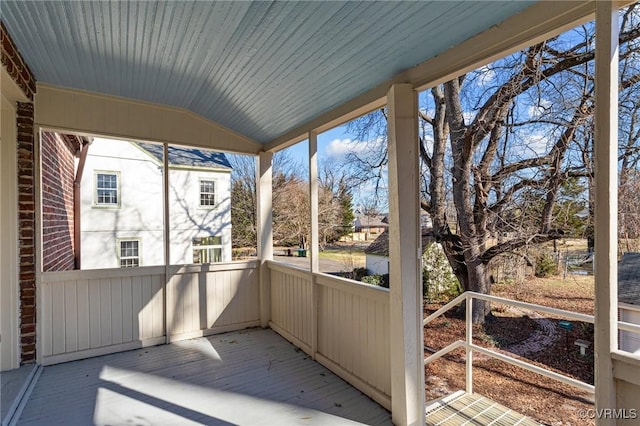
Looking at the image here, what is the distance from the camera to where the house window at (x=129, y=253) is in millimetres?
8039

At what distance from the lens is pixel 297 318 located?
3.68 meters

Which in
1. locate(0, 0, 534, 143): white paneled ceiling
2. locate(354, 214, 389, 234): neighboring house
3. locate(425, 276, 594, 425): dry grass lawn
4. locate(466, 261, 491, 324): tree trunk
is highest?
locate(0, 0, 534, 143): white paneled ceiling

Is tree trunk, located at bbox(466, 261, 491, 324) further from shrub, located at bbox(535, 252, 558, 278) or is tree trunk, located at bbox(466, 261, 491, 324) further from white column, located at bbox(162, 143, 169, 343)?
white column, located at bbox(162, 143, 169, 343)

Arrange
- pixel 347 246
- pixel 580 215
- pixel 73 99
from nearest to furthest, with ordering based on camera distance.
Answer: pixel 73 99 → pixel 580 215 → pixel 347 246

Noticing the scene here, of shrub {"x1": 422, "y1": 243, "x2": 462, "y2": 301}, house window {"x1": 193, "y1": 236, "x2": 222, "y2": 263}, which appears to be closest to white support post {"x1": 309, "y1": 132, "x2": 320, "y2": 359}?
shrub {"x1": 422, "y1": 243, "x2": 462, "y2": 301}

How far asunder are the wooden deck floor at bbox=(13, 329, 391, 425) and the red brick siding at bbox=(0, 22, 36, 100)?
101 inches

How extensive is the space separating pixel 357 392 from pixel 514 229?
11.9 ft

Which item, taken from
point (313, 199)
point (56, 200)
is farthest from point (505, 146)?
point (56, 200)

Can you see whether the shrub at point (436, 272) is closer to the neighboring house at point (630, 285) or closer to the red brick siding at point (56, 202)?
the neighboring house at point (630, 285)

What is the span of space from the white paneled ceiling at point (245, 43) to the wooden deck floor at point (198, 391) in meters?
2.52

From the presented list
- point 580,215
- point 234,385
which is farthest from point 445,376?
point 234,385

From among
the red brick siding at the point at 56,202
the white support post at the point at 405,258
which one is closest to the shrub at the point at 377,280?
the white support post at the point at 405,258

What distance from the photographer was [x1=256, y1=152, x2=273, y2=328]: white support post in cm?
432

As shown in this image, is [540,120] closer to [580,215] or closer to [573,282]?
[580,215]
